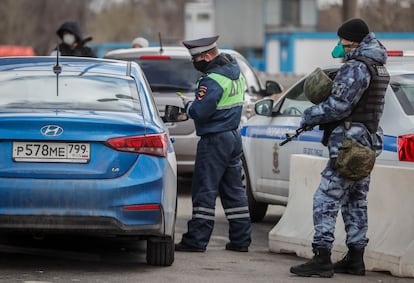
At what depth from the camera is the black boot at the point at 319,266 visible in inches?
334

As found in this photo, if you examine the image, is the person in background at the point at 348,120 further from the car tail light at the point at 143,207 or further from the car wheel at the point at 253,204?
the car wheel at the point at 253,204

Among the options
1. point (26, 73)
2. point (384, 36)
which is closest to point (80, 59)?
point (26, 73)

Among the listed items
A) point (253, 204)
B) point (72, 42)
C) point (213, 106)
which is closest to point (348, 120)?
point (213, 106)

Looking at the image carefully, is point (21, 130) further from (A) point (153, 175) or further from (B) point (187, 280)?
(B) point (187, 280)

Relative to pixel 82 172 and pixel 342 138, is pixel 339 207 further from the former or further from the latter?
pixel 82 172

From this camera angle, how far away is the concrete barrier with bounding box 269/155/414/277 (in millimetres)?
8664

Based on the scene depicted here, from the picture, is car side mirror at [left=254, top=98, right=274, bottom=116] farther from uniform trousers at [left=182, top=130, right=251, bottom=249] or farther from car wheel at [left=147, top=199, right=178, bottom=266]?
car wheel at [left=147, top=199, right=178, bottom=266]

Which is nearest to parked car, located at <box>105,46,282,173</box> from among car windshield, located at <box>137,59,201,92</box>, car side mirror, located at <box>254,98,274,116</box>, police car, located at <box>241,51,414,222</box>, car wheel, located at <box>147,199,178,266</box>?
car windshield, located at <box>137,59,201,92</box>

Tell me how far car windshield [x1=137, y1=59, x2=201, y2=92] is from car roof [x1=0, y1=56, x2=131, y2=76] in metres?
4.61

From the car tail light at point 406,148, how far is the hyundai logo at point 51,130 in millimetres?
2720

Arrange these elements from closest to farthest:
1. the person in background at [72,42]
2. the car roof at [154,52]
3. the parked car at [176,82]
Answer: the parked car at [176,82] → the car roof at [154,52] → the person in background at [72,42]

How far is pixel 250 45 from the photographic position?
51.1 m

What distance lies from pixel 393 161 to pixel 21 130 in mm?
2996

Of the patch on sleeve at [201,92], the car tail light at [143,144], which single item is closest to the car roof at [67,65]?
the patch on sleeve at [201,92]
